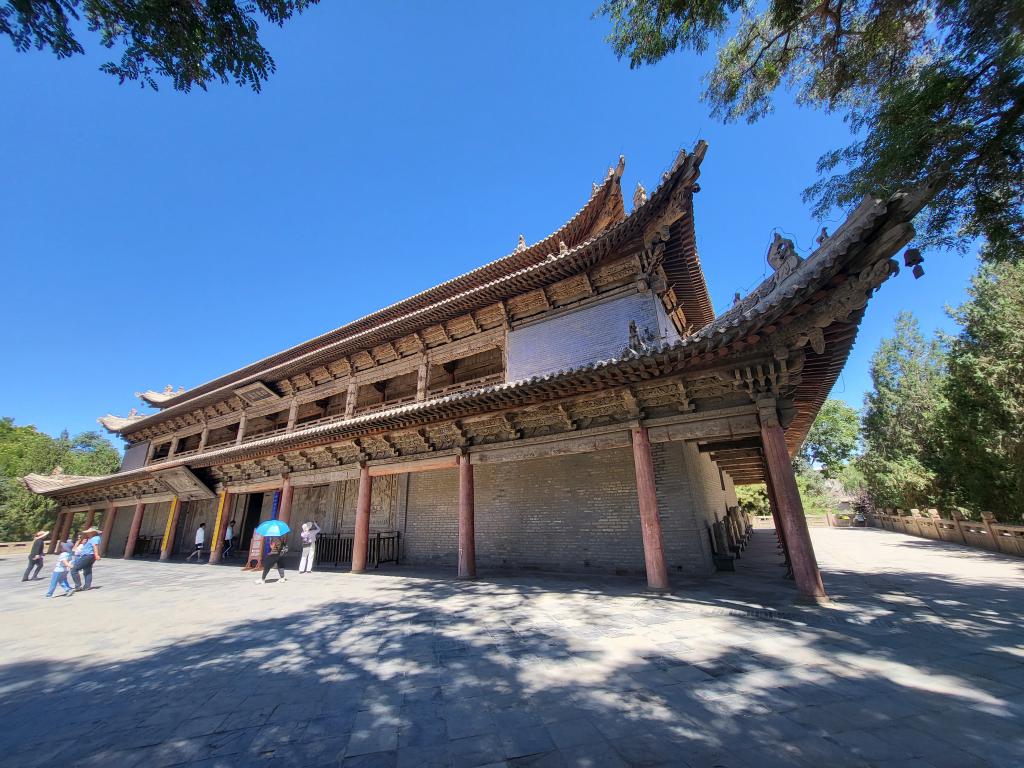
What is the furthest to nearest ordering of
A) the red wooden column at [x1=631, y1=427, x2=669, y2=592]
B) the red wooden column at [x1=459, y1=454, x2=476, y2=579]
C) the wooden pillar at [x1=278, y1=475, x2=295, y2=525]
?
1. the wooden pillar at [x1=278, y1=475, x2=295, y2=525]
2. the red wooden column at [x1=459, y1=454, x2=476, y2=579]
3. the red wooden column at [x1=631, y1=427, x2=669, y2=592]

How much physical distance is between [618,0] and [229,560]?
20.2 meters

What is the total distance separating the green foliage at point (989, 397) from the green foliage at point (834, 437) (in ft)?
65.2

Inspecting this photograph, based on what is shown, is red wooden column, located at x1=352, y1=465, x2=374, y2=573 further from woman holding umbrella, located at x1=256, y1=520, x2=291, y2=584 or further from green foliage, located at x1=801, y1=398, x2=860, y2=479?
green foliage, located at x1=801, y1=398, x2=860, y2=479

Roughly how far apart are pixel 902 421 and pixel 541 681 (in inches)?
1266

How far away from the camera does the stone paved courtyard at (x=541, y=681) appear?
250 centimetres

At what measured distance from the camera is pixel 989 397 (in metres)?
14.0

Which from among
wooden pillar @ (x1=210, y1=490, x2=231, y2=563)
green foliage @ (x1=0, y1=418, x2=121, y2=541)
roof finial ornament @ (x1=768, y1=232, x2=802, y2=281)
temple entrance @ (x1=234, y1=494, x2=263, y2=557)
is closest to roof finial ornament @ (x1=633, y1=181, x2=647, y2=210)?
roof finial ornament @ (x1=768, y1=232, x2=802, y2=281)

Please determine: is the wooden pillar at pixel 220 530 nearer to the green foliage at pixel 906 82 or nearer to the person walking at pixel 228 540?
the person walking at pixel 228 540

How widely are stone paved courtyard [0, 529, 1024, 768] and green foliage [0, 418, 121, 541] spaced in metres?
36.0

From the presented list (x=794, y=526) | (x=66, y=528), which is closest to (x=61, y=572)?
(x=794, y=526)

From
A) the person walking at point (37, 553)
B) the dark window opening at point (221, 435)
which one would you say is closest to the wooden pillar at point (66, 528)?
the dark window opening at point (221, 435)

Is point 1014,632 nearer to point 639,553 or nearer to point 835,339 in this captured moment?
point 835,339

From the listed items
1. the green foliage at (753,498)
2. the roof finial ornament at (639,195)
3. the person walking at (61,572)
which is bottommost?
the person walking at (61,572)

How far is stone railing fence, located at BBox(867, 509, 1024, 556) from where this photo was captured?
10991mm
